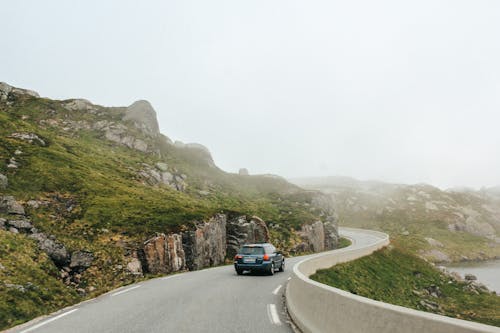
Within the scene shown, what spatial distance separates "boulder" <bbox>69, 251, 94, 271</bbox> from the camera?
749 inches

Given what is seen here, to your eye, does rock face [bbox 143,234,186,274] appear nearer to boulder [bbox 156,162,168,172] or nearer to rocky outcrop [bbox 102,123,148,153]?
boulder [bbox 156,162,168,172]

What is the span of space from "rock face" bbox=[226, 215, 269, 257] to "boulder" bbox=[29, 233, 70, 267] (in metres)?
18.4

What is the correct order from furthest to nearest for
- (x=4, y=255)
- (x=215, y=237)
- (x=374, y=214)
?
(x=374, y=214) → (x=215, y=237) → (x=4, y=255)

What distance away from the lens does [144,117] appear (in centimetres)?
7969

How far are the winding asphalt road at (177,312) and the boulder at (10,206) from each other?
10751mm

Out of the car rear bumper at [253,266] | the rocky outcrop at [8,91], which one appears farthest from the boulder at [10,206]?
the rocky outcrop at [8,91]

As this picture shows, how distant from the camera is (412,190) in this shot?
146 metres

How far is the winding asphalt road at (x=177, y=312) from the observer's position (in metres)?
9.10

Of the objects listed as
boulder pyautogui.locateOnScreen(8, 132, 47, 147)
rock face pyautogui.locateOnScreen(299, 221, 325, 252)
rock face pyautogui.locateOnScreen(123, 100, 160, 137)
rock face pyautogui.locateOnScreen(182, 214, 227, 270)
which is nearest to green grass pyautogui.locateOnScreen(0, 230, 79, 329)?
rock face pyautogui.locateOnScreen(182, 214, 227, 270)

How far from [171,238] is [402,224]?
9809 centimetres

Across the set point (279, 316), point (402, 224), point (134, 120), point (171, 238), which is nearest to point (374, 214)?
point (402, 224)

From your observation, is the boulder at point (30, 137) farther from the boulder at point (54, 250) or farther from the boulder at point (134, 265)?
the boulder at point (134, 265)

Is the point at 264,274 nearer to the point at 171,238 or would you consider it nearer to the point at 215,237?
the point at 171,238

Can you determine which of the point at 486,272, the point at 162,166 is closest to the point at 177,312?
the point at 162,166
